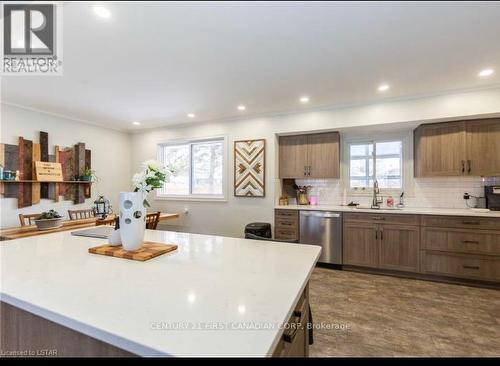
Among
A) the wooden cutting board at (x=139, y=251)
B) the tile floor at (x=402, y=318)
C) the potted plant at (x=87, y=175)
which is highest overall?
the potted plant at (x=87, y=175)

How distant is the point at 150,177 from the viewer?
1604 millimetres

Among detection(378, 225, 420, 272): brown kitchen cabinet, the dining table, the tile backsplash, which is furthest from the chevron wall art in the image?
the dining table

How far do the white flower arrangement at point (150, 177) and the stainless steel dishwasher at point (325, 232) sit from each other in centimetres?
266

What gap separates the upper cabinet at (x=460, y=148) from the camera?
3.11 meters

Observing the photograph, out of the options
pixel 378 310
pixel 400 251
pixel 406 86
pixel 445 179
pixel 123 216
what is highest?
pixel 406 86

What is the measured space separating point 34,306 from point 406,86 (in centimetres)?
382

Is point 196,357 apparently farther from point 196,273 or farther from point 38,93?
point 38,93

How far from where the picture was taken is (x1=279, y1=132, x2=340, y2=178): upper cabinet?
Answer: 3896 mm

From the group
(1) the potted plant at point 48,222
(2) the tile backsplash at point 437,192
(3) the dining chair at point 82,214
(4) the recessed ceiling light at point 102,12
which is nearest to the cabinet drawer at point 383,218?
(2) the tile backsplash at point 437,192

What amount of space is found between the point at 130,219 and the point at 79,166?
3.77 m

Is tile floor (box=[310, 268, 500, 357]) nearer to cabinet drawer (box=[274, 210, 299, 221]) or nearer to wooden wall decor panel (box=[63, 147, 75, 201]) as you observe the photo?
cabinet drawer (box=[274, 210, 299, 221])

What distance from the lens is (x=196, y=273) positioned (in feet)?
3.96

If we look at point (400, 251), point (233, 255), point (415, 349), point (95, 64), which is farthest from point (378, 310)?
point (95, 64)

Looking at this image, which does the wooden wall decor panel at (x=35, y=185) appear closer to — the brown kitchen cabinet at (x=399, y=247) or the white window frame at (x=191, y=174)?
the white window frame at (x=191, y=174)
